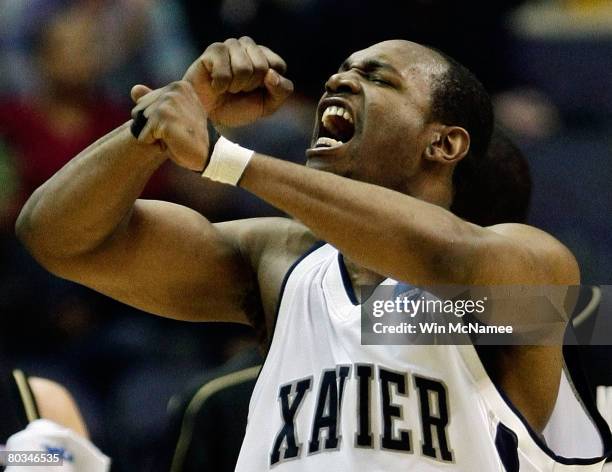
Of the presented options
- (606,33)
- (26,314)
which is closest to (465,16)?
(606,33)

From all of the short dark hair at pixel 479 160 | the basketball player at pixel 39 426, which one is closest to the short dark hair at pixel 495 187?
the short dark hair at pixel 479 160

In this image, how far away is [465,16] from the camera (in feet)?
14.5

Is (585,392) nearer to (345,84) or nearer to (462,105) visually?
(462,105)

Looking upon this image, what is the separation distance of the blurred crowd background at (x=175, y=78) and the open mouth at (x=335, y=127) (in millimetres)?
1139

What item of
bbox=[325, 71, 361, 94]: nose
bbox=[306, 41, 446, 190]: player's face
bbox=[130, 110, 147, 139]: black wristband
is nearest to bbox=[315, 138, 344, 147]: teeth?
bbox=[306, 41, 446, 190]: player's face

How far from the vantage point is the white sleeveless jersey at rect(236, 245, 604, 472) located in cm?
243

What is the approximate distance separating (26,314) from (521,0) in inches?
88.1

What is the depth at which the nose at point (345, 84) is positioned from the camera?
9.24 ft

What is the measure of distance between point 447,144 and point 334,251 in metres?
0.39

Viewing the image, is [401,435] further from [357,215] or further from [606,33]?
[606,33]

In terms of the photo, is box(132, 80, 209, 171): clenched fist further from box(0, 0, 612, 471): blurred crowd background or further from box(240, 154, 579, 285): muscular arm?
box(0, 0, 612, 471): blurred crowd background

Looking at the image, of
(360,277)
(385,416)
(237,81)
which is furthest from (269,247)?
(385,416)

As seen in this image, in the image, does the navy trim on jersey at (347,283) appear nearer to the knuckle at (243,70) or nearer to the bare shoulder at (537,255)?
the bare shoulder at (537,255)

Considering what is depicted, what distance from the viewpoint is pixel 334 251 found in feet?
9.31
